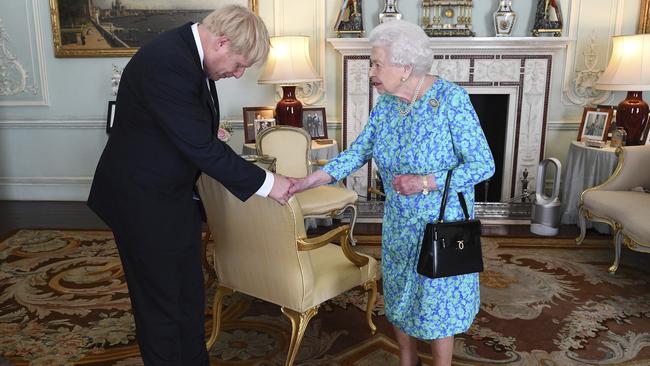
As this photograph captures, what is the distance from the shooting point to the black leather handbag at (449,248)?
1882mm

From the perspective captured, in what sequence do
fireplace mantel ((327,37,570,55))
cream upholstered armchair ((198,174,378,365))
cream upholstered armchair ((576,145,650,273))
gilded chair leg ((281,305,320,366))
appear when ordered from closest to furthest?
cream upholstered armchair ((198,174,378,365)) < gilded chair leg ((281,305,320,366)) < cream upholstered armchair ((576,145,650,273)) < fireplace mantel ((327,37,570,55))

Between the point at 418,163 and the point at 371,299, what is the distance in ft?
3.39

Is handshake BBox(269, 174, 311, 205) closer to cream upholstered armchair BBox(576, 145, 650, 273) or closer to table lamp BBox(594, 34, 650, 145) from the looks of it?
cream upholstered armchair BBox(576, 145, 650, 273)

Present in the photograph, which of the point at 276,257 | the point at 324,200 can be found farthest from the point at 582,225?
the point at 276,257

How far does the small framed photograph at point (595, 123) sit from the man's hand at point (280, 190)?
Answer: 10.8 feet

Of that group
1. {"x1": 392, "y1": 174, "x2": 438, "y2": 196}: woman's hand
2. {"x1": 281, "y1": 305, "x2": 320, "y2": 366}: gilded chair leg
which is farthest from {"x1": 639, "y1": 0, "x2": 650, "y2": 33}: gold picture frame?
{"x1": 281, "y1": 305, "x2": 320, "y2": 366}: gilded chair leg

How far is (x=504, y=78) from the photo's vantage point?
15.8 ft

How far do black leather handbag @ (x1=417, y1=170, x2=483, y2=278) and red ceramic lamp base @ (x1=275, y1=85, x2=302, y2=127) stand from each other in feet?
9.43

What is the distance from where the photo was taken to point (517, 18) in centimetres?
493

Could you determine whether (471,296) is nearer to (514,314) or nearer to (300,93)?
(514,314)

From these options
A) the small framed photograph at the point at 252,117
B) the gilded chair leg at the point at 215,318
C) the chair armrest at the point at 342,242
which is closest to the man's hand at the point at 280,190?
the chair armrest at the point at 342,242

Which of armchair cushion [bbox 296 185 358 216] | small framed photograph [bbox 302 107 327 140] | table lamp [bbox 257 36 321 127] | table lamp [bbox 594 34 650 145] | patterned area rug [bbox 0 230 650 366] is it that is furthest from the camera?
small framed photograph [bbox 302 107 327 140]

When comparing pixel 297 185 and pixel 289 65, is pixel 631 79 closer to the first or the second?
pixel 289 65

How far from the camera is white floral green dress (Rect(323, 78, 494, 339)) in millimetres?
1881
